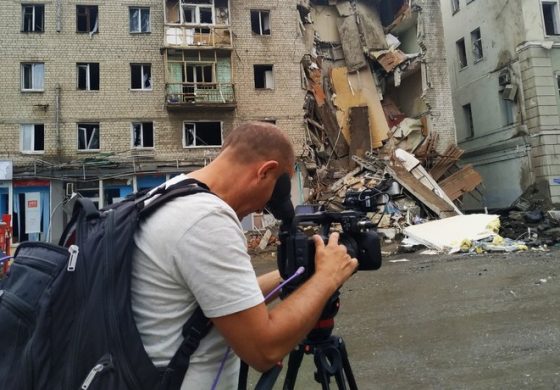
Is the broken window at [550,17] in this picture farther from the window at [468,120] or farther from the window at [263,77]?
the window at [263,77]

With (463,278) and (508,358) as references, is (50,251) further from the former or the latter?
(463,278)

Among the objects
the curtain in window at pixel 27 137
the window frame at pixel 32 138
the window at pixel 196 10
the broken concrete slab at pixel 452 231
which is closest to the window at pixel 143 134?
the window frame at pixel 32 138

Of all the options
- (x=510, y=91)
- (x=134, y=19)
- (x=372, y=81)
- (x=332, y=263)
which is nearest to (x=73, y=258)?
(x=332, y=263)

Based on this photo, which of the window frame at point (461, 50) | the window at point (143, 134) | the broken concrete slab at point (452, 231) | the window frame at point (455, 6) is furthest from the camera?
the window frame at point (455, 6)

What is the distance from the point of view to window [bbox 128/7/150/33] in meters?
20.0

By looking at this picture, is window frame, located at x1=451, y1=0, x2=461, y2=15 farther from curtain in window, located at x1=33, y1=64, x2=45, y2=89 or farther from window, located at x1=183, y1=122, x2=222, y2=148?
curtain in window, located at x1=33, y1=64, x2=45, y2=89

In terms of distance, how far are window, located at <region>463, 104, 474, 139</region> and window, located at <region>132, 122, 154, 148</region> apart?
56.4 feet

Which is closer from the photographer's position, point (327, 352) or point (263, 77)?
point (327, 352)

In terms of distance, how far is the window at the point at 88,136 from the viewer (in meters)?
19.1

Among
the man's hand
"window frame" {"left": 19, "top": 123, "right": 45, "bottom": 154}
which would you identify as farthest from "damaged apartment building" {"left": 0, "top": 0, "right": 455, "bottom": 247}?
the man's hand

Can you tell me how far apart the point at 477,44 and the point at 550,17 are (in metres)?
3.55

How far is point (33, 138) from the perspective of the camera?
18.7 meters

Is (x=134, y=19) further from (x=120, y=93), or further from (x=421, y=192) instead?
(x=421, y=192)

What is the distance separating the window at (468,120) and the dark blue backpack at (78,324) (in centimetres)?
2483
